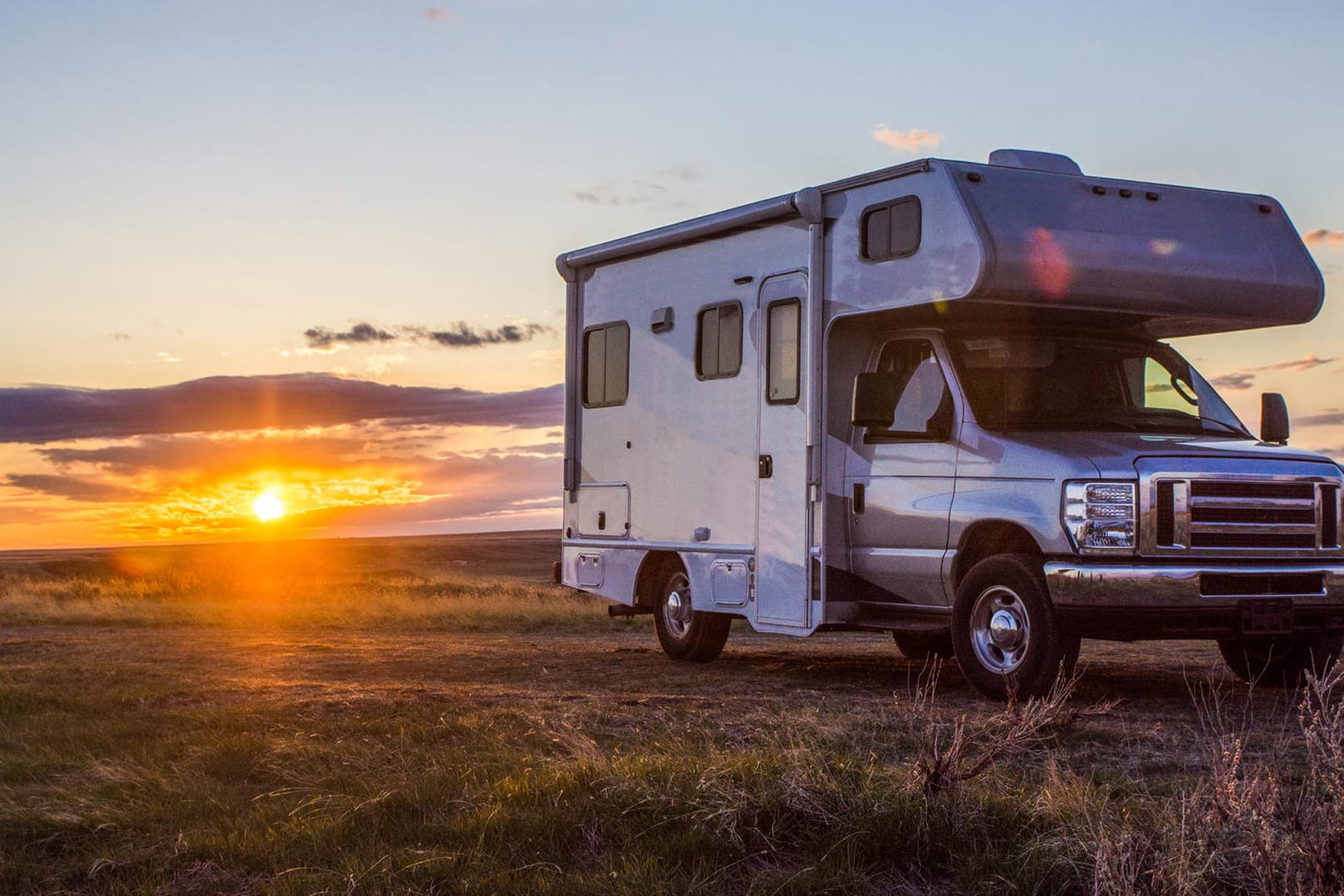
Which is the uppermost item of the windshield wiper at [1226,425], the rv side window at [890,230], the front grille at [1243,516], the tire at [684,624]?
the rv side window at [890,230]

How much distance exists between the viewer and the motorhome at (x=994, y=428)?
30.4ft

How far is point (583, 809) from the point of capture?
20.3 feet

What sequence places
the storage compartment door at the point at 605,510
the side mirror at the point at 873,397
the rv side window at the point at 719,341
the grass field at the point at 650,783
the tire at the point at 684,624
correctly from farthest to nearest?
the storage compartment door at the point at 605,510
the tire at the point at 684,624
the rv side window at the point at 719,341
the side mirror at the point at 873,397
the grass field at the point at 650,783

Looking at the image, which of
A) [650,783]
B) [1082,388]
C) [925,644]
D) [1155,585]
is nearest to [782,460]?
[1082,388]

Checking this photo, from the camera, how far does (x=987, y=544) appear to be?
33.0 feet

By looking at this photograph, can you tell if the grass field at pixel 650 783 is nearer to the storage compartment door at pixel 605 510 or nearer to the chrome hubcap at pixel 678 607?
the chrome hubcap at pixel 678 607

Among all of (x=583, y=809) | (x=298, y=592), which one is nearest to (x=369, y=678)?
(x=583, y=809)

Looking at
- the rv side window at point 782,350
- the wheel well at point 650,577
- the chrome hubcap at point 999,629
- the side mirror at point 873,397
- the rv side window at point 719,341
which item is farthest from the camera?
the wheel well at point 650,577

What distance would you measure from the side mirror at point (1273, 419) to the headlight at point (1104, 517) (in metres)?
2.11

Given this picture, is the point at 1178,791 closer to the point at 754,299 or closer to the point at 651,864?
the point at 651,864

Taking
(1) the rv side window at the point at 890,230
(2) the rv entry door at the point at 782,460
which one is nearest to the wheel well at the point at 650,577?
(2) the rv entry door at the point at 782,460

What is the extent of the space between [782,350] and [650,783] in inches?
216

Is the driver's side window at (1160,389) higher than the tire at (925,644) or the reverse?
higher

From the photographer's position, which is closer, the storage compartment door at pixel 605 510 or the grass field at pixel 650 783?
the grass field at pixel 650 783
